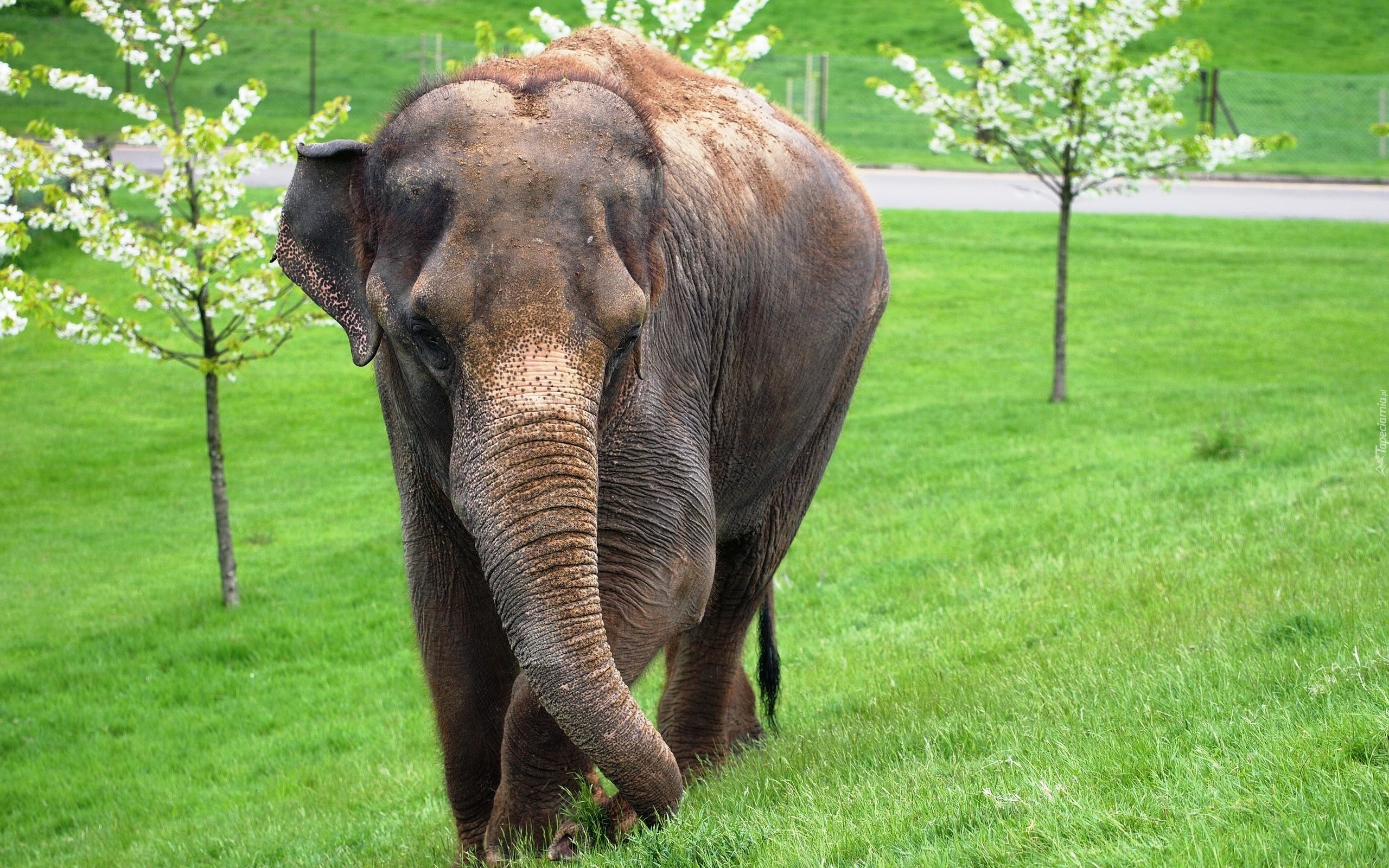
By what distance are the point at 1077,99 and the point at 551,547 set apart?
14.3 meters

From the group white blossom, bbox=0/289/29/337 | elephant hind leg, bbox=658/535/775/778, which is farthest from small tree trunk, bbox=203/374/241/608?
elephant hind leg, bbox=658/535/775/778

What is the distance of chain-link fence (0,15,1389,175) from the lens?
40969 mm

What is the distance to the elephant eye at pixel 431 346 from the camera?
445 centimetres

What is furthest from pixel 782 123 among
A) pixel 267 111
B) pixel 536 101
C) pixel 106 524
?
pixel 267 111

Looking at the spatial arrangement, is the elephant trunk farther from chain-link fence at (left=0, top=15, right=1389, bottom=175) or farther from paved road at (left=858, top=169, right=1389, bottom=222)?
chain-link fence at (left=0, top=15, right=1389, bottom=175)

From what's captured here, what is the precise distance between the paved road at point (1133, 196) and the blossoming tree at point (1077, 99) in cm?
1389

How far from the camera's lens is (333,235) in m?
4.95

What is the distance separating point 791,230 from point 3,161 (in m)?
6.23

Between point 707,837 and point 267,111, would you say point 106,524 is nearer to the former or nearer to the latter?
point 707,837

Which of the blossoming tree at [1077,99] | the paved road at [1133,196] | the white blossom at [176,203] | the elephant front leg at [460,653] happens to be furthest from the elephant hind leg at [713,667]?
the paved road at [1133,196]

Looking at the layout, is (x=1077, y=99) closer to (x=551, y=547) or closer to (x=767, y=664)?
(x=767, y=664)

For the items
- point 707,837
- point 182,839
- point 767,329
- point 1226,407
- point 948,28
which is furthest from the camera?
point 948,28

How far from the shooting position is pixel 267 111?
42656 millimetres

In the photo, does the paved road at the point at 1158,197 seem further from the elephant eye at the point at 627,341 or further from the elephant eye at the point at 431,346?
the elephant eye at the point at 431,346
